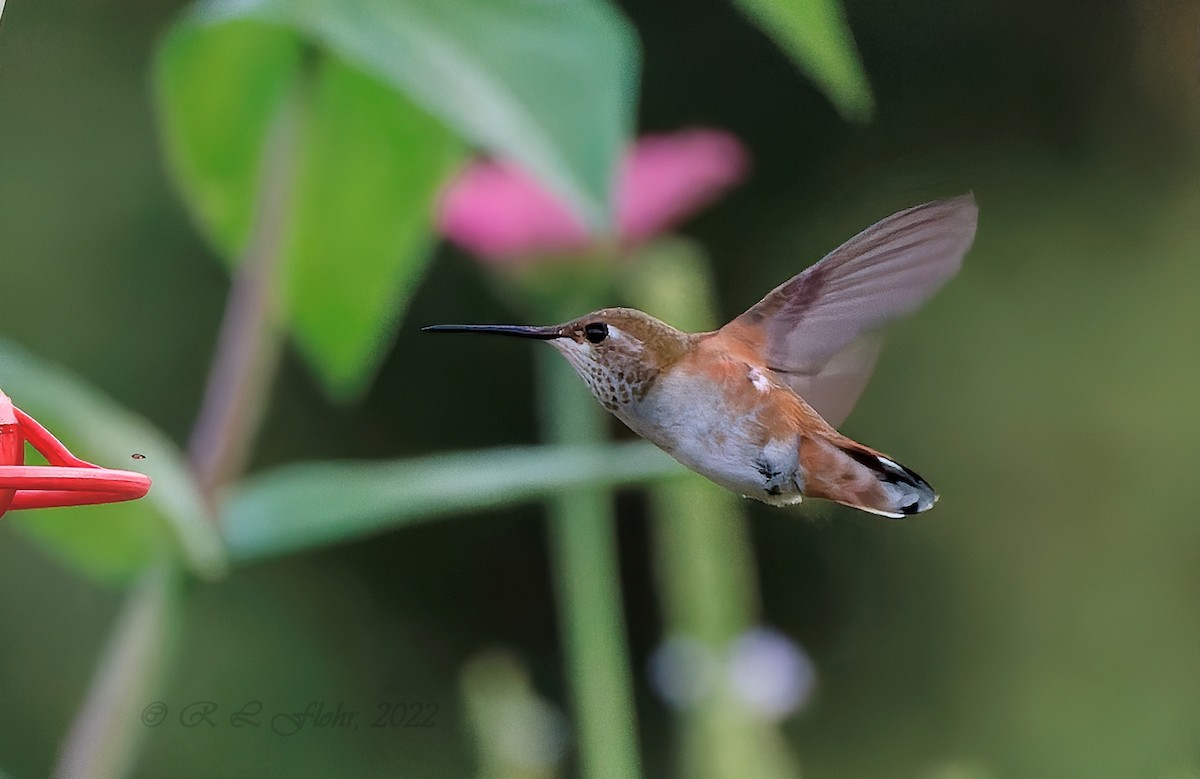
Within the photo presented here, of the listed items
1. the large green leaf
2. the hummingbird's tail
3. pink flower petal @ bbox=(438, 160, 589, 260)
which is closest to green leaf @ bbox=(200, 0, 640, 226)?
the large green leaf

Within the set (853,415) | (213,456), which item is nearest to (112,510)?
(213,456)

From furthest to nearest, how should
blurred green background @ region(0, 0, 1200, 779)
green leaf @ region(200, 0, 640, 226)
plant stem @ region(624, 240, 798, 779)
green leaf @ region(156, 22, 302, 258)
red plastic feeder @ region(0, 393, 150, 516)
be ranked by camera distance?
blurred green background @ region(0, 0, 1200, 779), plant stem @ region(624, 240, 798, 779), green leaf @ region(156, 22, 302, 258), green leaf @ region(200, 0, 640, 226), red plastic feeder @ region(0, 393, 150, 516)

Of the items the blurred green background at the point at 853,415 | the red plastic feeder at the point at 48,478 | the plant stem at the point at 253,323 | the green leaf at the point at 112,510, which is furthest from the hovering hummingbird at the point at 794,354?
the blurred green background at the point at 853,415

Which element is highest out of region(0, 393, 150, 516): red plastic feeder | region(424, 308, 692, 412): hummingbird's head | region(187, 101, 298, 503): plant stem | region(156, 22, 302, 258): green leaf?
region(156, 22, 302, 258): green leaf

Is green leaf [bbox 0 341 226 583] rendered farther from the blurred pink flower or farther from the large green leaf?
the blurred pink flower

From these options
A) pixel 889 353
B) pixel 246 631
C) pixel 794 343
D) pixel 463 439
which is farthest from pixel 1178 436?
pixel 246 631

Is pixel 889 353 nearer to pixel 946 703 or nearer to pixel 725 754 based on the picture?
pixel 946 703

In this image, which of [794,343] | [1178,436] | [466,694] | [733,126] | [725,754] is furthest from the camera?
[1178,436]
